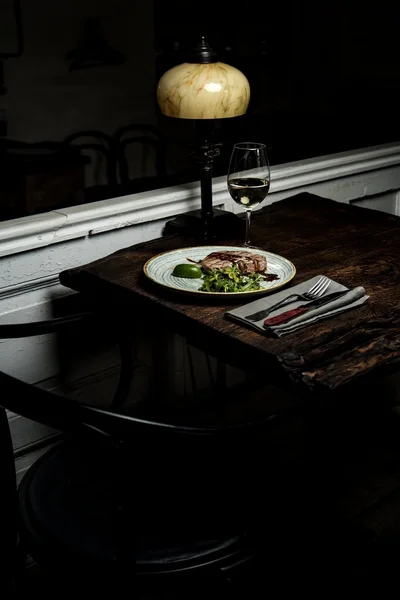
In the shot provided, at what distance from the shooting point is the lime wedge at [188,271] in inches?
62.7

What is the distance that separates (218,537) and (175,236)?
0.85m

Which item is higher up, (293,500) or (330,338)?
(330,338)

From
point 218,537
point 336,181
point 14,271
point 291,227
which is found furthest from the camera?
point 336,181

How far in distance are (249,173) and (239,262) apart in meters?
0.24

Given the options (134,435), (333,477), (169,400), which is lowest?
(169,400)

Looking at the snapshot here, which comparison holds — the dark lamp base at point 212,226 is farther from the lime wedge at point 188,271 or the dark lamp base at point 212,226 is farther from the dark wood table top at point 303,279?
the lime wedge at point 188,271

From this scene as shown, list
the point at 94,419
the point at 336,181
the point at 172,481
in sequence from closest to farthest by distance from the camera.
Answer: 1. the point at 94,419
2. the point at 172,481
3. the point at 336,181

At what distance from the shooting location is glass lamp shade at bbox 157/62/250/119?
69.7 inches

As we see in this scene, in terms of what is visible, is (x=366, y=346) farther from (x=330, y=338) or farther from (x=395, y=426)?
(x=395, y=426)

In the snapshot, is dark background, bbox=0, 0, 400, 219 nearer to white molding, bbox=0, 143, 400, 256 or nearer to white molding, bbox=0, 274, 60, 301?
white molding, bbox=0, 143, 400, 256

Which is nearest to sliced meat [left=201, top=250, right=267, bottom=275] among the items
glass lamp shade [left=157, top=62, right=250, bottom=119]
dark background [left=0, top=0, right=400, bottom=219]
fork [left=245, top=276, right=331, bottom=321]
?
fork [left=245, top=276, right=331, bottom=321]

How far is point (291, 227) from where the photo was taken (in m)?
2.01

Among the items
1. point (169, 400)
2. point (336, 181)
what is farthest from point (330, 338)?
point (336, 181)

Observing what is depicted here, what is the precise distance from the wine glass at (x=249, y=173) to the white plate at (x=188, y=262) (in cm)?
13
